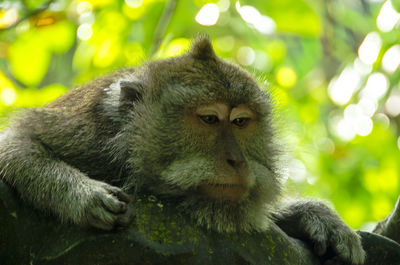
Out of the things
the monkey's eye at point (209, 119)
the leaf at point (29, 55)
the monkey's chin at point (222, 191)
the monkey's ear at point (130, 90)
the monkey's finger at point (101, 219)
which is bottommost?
the leaf at point (29, 55)

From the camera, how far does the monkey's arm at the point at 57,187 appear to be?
3738mm

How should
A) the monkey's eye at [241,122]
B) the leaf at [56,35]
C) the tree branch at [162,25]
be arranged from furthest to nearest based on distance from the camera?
1. the tree branch at [162,25]
2. the leaf at [56,35]
3. the monkey's eye at [241,122]

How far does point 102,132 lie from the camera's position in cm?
482

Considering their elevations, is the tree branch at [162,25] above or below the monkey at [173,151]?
above

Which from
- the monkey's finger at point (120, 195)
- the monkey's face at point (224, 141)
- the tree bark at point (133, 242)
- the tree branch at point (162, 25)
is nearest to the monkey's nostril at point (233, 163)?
the monkey's face at point (224, 141)

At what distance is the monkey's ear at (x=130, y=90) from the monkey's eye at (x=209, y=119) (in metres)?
0.69

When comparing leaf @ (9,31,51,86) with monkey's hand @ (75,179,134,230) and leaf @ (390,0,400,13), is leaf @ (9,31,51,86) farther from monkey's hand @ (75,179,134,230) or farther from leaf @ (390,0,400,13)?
leaf @ (390,0,400,13)

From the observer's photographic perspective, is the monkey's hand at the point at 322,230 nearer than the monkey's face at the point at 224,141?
No

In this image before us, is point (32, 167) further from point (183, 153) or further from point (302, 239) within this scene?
point (302, 239)

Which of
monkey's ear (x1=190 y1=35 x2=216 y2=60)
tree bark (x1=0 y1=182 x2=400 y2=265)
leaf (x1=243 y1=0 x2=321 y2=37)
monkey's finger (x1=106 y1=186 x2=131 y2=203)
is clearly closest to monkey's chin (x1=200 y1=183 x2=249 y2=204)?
tree bark (x1=0 y1=182 x2=400 y2=265)

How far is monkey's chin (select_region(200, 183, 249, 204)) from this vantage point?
14.5 ft

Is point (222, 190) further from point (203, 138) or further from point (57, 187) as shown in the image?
point (57, 187)

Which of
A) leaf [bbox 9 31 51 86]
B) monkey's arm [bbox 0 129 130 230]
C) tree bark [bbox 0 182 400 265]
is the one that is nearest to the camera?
tree bark [bbox 0 182 400 265]

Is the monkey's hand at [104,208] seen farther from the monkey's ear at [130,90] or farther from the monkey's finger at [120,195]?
the monkey's ear at [130,90]
